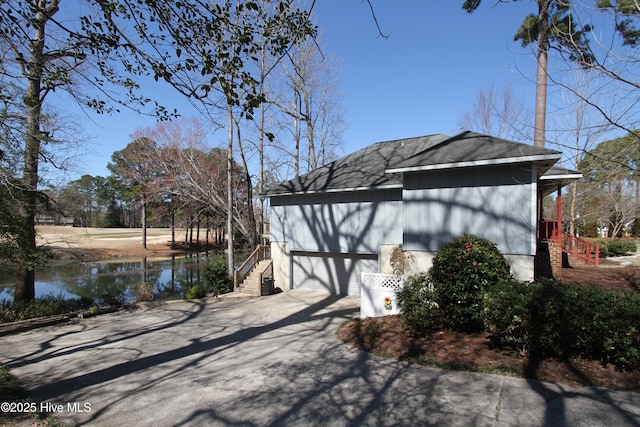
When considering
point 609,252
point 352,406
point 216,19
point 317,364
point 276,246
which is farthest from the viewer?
point 609,252

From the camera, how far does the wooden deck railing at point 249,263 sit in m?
16.2

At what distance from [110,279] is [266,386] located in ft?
81.5

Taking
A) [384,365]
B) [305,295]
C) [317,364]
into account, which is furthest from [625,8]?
[305,295]

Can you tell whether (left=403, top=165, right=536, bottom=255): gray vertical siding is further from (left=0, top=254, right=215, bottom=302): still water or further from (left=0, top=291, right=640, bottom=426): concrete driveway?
(left=0, top=254, right=215, bottom=302): still water

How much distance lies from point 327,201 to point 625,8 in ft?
35.1

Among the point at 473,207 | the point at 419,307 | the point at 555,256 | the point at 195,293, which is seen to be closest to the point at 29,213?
the point at 195,293

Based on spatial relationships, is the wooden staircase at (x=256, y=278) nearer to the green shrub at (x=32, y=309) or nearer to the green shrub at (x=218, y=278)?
the green shrub at (x=218, y=278)

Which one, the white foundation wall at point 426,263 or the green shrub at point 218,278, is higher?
the white foundation wall at point 426,263

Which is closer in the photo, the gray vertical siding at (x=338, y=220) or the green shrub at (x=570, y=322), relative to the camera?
the green shrub at (x=570, y=322)

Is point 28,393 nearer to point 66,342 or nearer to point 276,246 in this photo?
point 66,342

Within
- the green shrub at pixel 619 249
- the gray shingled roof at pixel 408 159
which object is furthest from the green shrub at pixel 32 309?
the green shrub at pixel 619 249

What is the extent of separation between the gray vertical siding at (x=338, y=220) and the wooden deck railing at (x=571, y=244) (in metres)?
6.27

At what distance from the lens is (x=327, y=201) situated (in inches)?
578

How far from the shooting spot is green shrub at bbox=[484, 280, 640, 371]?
4.74 m
